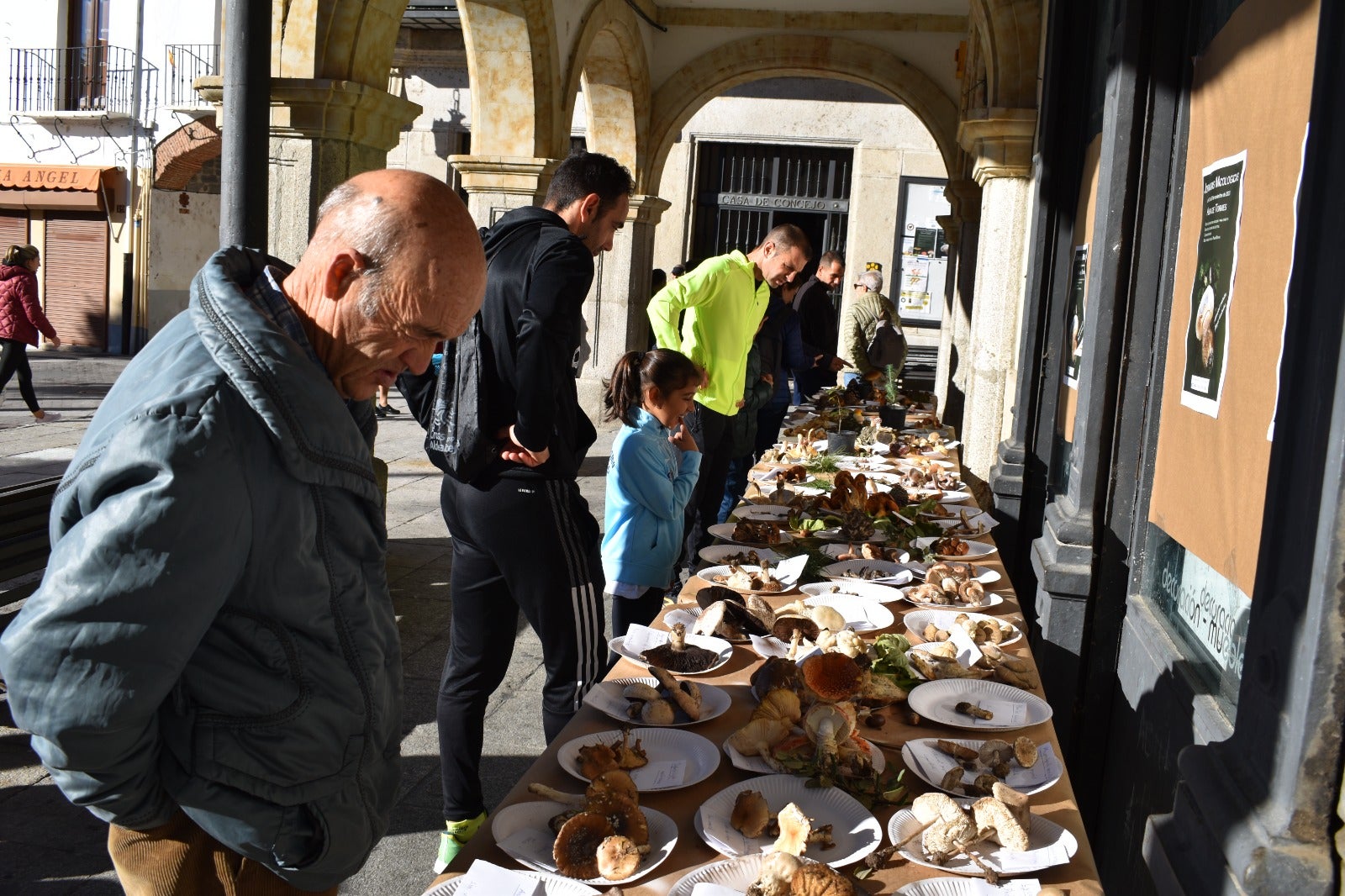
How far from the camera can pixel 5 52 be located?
2283 cm

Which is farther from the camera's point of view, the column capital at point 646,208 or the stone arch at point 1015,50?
the column capital at point 646,208

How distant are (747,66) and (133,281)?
45.9ft

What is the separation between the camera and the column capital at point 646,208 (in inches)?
500

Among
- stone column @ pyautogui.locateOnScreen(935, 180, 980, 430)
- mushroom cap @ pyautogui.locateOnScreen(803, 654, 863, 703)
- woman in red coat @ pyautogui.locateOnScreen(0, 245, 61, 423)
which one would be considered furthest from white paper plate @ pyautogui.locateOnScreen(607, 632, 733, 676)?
woman in red coat @ pyautogui.locateOnScreen(0, 245, 61, 423)

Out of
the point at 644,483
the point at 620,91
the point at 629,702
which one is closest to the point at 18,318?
the point at 620,91

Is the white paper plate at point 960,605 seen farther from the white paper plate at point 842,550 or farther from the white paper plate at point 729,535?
the white paper plate at point 729,535

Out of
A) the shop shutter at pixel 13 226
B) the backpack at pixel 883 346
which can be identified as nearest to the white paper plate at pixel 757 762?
the backpack at pixel 883 346

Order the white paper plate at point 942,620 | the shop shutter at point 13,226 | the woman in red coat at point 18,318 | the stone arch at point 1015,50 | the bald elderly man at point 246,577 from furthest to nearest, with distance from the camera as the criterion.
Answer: the shop shutter at point 13,226
the woman in red coat at point 18,318
the stone arch at point 1015,50
the white paper plate at point 942,620
the bald elderly man at point 246,577

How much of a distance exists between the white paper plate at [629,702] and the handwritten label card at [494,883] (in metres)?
0.59

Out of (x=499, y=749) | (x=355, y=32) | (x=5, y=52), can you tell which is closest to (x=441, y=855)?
(x=499, y=749)

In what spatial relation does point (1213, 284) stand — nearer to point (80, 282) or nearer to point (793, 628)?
point (793, 628)

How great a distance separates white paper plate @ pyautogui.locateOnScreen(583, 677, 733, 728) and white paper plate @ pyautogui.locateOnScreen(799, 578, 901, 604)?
0.84 metres

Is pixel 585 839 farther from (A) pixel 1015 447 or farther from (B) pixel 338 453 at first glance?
(A) pixel 1015 447

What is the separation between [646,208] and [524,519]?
10.3 m
